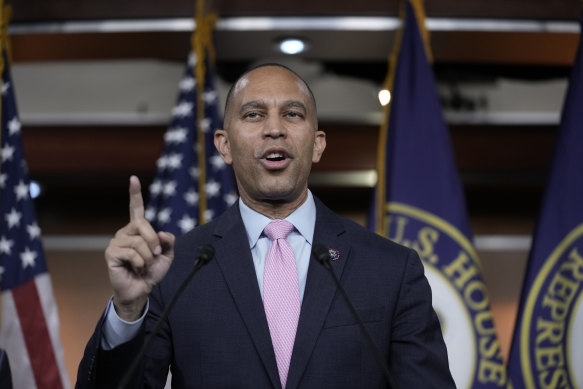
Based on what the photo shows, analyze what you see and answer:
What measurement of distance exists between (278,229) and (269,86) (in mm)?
354

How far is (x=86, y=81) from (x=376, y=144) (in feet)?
5.88

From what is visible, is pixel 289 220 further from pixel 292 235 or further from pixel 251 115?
pixel 251 115

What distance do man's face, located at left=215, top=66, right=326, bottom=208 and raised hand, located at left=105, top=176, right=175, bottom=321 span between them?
0.37 m

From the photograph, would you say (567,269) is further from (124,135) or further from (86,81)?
(86,81)

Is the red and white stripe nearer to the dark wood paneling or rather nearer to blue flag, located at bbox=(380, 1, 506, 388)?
the dark wood paneling

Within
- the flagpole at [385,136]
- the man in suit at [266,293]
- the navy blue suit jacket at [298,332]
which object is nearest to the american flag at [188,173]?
the flagpole at [385,136]

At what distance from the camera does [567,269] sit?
2650mm

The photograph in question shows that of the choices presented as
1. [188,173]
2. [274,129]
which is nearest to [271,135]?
[274,129]

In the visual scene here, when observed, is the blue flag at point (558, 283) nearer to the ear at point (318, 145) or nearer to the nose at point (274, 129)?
the ear at point (318, 145)

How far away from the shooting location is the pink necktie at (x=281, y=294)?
1333mm

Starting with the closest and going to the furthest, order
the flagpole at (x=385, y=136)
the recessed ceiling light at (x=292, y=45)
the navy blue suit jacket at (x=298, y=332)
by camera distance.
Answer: the navy blue suit jacket at (x=298, y=332) < the flagpole at (x=385, y=136) < the recessed ceiling light at (x=292, y=45)

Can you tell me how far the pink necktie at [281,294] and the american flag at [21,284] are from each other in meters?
1.64

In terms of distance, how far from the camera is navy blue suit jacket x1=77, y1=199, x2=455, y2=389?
→ 50.6 inches

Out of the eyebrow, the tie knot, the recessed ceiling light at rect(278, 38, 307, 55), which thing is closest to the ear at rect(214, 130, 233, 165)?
the eyebrow
